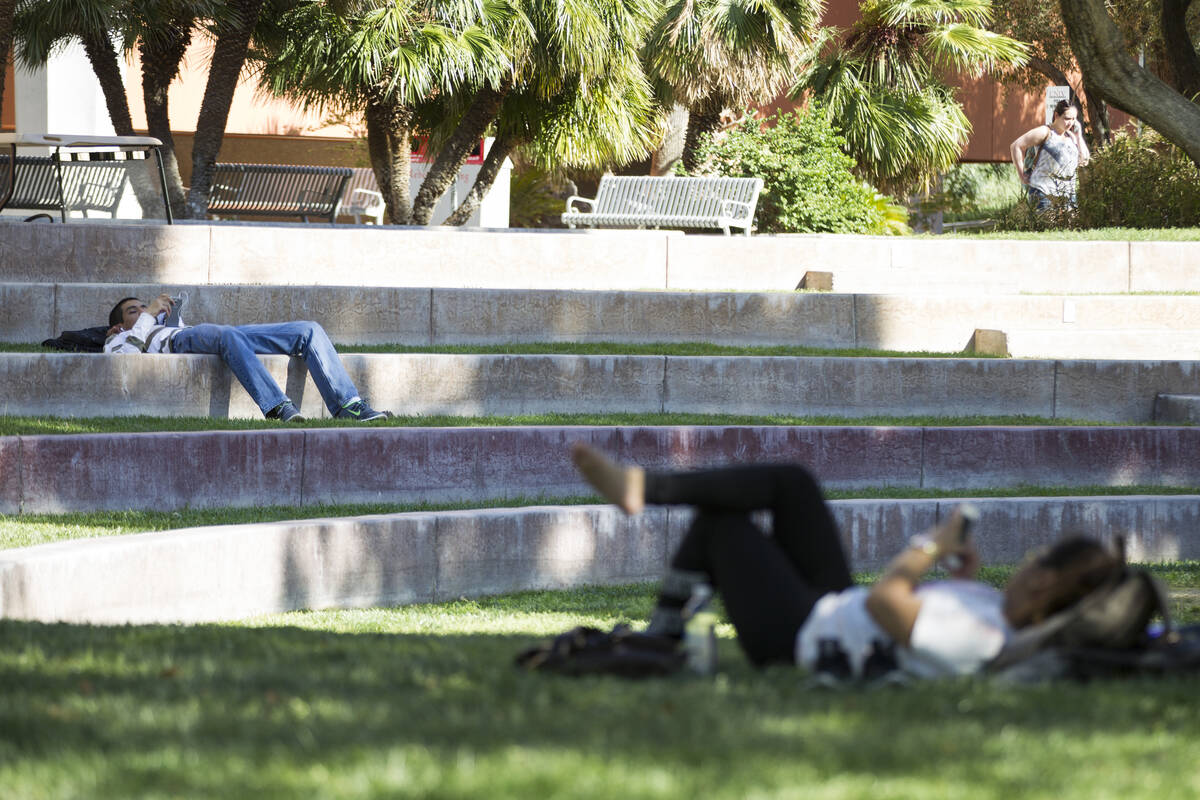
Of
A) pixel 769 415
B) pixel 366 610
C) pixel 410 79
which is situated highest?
pixel 410 79

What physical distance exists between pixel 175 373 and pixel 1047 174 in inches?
470

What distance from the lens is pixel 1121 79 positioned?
1423 centimetres

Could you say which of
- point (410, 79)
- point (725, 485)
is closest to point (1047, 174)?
point (410, 79)

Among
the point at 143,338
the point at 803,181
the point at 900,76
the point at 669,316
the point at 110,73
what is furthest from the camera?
the point at 900,76

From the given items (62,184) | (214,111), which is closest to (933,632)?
(62,184)

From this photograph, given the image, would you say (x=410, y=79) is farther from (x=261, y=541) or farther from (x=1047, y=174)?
(x=261, y=541)

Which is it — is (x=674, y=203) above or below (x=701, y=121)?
below

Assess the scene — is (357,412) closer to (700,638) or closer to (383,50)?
(700,638)

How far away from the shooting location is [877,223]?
1617 centimetres

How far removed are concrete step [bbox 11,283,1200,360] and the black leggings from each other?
23.1ft

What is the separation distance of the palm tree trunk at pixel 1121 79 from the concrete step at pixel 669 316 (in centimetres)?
251

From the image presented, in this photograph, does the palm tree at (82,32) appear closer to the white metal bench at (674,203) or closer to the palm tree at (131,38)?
the palm tree at (131,38)

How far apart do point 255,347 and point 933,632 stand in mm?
6508

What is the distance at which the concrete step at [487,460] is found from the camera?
25.8 ft
